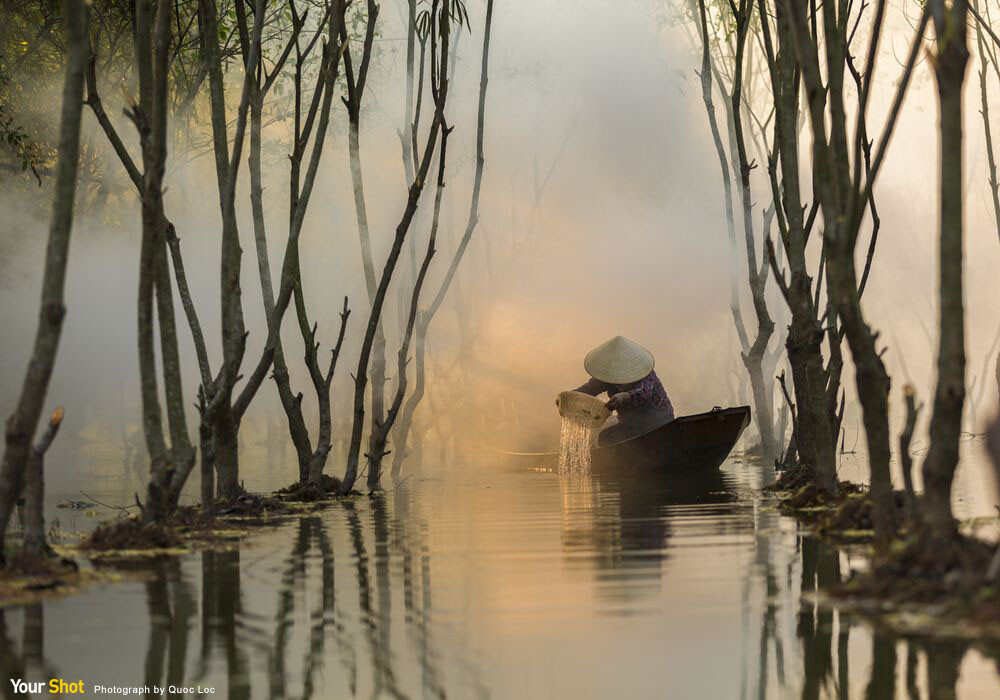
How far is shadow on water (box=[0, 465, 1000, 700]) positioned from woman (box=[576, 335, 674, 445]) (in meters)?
7.12

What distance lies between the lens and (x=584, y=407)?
14.7 meters

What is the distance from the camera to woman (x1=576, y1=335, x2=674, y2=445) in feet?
49.3

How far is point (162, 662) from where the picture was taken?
4.10 meters

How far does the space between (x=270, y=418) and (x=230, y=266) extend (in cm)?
2138

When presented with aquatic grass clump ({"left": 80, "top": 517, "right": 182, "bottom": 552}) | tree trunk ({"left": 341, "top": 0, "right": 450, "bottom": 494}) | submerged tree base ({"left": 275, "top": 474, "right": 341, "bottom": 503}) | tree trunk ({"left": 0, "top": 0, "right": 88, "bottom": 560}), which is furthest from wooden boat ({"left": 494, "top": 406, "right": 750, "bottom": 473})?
tree trunk ({"left": 0, "top": 0, "right": 88, "bottom": 560})

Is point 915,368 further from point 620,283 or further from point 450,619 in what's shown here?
point 450,619

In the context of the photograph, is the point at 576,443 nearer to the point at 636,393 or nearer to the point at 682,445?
the point at 636,393

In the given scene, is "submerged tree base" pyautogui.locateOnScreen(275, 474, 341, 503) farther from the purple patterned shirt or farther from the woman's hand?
the purple patterned shirt

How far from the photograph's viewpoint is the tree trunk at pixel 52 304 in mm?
5582

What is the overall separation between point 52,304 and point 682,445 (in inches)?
368

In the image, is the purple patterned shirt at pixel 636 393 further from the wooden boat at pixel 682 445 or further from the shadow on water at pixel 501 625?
the shadow on water at pixel 501 625

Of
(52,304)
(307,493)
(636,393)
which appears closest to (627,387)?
(636,393)

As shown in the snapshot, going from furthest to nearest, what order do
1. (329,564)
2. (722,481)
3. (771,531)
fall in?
1. (722,481)
2. (771,531)
3. (329,564)

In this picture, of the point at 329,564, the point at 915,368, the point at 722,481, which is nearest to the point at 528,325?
the point at 915,368
